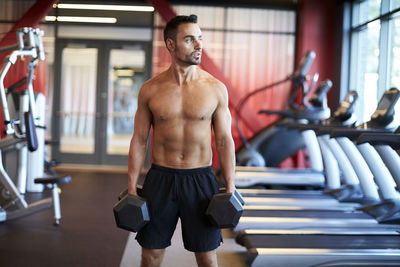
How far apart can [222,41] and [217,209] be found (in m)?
5.90

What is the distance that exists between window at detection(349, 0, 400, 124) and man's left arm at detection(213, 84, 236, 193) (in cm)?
376

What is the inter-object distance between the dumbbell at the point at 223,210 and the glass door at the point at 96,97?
593 centimetres

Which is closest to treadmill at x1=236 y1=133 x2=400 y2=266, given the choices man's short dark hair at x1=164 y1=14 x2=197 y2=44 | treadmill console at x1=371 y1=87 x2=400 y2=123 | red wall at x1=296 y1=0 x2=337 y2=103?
treadmill console at x1=371 y1=87 x2=400 y2=123

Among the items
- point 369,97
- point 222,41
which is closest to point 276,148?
point 369,97

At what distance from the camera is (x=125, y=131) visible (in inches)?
310

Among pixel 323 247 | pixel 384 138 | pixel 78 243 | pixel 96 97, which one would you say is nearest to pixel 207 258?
pixel 323 247

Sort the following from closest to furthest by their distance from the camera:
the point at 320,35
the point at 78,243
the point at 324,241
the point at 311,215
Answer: the point at 324,241 → the point at 78,243 → the point at 311,215 → the point at 320,35

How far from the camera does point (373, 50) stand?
246 inches

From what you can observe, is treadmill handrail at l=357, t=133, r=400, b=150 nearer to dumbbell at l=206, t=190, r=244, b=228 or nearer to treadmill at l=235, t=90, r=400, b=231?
treadmill at l=235, t=90, r=400, b=231

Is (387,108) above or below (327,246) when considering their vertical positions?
above

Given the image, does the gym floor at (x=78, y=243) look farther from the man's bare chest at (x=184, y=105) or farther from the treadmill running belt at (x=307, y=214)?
the man's bare chest at (x=184, y=105)

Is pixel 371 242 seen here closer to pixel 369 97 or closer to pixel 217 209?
pixel 217 209

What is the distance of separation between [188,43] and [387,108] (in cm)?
251

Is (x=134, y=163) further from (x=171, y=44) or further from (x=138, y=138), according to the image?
(x=171, y=44)
